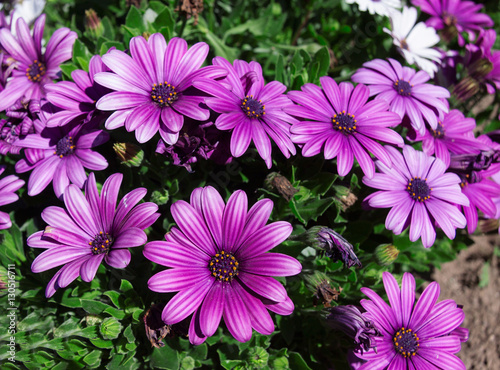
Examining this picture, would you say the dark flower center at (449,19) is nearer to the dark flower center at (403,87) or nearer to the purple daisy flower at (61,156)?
the dark flower center at (403,87)

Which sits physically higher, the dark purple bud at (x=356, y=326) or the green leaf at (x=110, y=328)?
the dark purple bud at (x=356, y=326)

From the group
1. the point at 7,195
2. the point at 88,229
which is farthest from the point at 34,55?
the point at 88,229

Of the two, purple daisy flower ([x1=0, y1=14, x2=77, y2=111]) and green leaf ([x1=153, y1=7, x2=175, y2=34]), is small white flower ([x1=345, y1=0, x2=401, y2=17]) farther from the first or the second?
purple daisy flower ([x1=0, y1=14, x2=77, y2=111])

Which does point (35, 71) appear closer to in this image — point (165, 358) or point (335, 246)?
point (165, 358)

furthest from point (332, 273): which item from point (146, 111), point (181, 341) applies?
→ point (146, 111)

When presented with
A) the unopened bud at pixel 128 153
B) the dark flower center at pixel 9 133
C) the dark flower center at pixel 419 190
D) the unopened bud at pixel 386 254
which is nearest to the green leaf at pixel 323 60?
the dark flower center at pixel 419 190

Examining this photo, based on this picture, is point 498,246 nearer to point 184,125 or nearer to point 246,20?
point 246,20

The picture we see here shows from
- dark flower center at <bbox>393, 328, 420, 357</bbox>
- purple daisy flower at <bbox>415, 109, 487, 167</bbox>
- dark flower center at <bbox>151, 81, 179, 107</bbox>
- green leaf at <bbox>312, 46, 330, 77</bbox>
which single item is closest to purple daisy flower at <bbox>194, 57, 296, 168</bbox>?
dark flower center at <bbox>151, 81, 179, 107</bbox>
